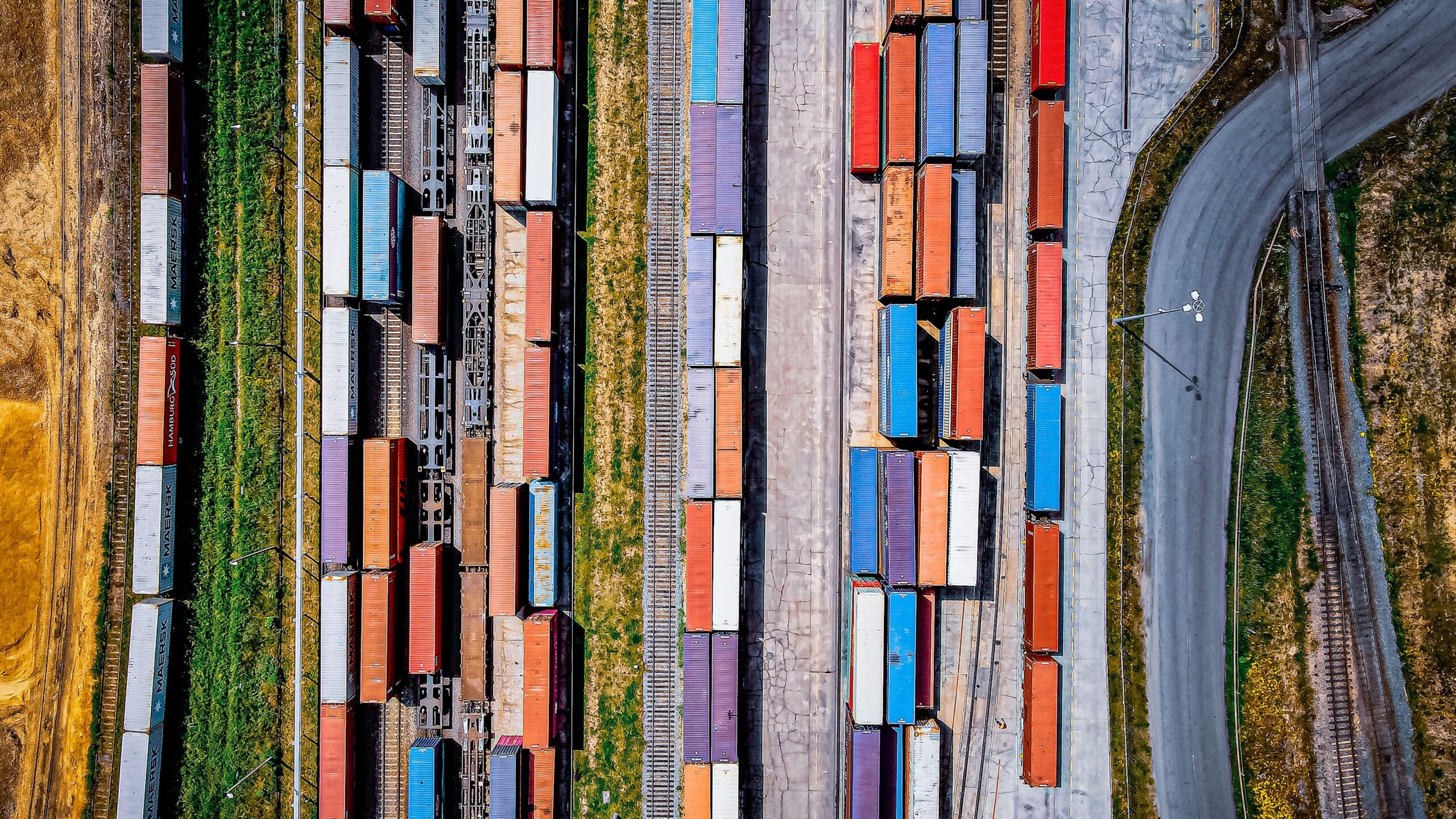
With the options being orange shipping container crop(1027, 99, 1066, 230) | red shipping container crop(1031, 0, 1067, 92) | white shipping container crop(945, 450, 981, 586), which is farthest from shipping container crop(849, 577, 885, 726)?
red shipping container crop(1031, 0, 1067, 92)

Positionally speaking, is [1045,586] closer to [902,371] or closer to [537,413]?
[902,371]

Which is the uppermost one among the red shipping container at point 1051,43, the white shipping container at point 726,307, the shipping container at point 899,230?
the red shipping container at point 1051,43

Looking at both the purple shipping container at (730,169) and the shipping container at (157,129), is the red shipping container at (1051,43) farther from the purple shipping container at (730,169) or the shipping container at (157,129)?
the shipping container at (157,129)

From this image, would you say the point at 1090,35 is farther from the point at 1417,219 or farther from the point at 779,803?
the point at 779,803

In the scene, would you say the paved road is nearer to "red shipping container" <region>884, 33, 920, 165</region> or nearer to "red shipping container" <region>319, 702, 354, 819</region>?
"red shipping container" <region>884, 33, 920, 165</region>

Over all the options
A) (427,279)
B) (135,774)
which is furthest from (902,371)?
(135,774)

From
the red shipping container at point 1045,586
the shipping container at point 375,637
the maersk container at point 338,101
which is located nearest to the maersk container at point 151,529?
the shipping container at point 375,637
